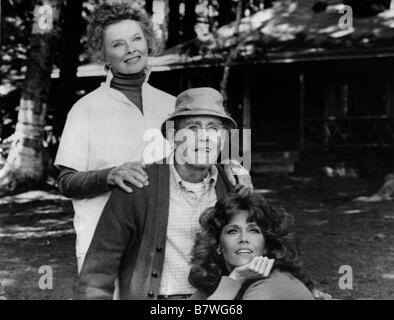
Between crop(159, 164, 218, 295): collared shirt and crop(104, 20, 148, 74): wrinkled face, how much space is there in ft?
1.36

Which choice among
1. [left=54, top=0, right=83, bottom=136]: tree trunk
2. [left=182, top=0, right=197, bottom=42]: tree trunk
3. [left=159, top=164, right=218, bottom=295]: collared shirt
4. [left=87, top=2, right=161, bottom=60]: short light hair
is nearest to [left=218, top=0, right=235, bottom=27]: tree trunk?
[left=182, top=0, right=197, bottom=42]: tree trunk

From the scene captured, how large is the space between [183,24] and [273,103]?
4.43 metres

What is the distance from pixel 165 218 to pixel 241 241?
0.81 feet

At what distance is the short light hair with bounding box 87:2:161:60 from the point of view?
7.45 feet

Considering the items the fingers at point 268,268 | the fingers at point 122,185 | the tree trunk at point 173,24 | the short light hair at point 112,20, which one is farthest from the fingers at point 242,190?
the tree trunk at point 173,24

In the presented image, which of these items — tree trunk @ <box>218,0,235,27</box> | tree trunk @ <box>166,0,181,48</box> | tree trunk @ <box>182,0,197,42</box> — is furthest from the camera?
tree trunk @ <box>218,0,235,27</box>

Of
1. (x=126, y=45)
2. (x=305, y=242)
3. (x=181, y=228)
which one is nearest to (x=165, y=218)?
(x=181, y=228)

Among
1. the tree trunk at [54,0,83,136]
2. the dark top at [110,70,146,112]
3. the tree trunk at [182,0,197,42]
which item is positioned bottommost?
the dark top at [110,70,146,112]

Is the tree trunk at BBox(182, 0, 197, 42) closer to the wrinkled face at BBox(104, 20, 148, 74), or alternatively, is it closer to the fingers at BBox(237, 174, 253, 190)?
the wrinkled face at BBox(104, 20, 148, 74)

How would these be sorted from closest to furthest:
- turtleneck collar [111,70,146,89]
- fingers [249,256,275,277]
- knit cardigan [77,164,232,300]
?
1. fingers [249,256,275,277]
2. knit cardigan [77,164,232,300]
3. turtleneck collar [111,70,146,89]

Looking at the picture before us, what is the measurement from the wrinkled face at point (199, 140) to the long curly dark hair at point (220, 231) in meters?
0.15

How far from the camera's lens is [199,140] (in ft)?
6.75

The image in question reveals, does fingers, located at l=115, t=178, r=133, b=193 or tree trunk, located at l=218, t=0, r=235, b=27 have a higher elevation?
tree trunk, located at l=218, t=0, r=235, b=27

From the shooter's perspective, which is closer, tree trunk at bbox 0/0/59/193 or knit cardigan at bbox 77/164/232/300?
knit cardigan at bbox 77/164/232/300
